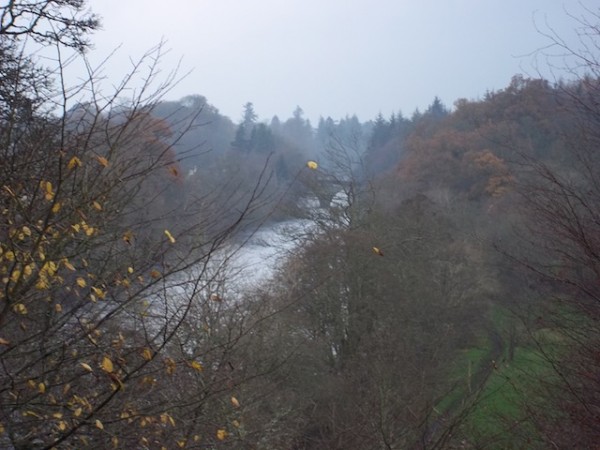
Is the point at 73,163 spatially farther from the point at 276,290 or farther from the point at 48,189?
the point at 276,290

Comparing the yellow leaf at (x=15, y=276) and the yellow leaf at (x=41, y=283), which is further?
the yellow leaf at (x=41, y=283)

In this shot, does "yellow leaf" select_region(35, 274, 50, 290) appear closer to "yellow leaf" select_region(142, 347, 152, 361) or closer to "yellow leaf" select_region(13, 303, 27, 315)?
"yellow leaf" select_region(13, 303, 27, 315)

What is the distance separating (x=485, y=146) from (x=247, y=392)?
24.2 m

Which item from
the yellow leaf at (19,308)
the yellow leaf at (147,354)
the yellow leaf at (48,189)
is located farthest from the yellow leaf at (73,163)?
the yellow leaf at (147,354)

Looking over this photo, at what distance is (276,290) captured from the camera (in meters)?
13.4

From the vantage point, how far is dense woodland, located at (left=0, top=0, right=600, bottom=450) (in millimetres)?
3760

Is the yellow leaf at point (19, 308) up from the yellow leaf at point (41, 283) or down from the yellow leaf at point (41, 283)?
down

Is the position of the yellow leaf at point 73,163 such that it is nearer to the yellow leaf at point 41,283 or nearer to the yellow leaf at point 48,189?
the yellow leaf at point 48,189

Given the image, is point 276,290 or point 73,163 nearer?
point 73,163

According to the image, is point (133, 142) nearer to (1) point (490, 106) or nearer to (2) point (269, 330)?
(2) point (269, 330)

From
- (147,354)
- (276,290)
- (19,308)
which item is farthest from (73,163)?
(276,290)

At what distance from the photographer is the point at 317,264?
14.5m

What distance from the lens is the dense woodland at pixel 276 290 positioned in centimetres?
376

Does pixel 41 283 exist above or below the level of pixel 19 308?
above
